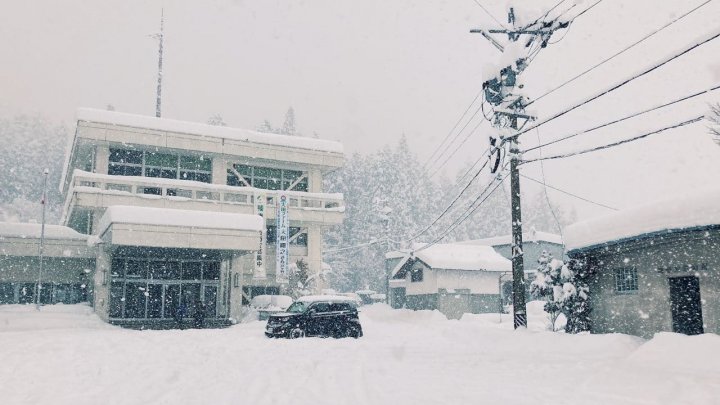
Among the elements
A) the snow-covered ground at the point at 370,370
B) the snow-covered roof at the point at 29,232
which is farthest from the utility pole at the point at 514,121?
the snow-covered roof at the point at 29,232

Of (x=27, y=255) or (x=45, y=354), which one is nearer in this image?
(x=45, y=354)

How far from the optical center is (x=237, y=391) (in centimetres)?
909

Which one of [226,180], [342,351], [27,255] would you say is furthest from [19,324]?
[342,351]

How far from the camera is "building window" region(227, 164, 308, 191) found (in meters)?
36.9

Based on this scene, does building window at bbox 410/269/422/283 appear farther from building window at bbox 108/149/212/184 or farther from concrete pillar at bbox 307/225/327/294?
building window at bbox 108/149/212/184

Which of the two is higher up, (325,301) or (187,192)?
(187,192)

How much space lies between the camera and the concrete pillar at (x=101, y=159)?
32531 millimetres

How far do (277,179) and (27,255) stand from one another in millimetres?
14695

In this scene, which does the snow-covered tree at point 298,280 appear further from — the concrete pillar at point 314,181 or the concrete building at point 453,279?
the concrete building at point 453,279

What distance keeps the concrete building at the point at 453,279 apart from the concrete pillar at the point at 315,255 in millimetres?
6540

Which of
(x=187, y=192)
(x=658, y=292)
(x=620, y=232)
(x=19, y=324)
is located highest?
(x=187, y=192)

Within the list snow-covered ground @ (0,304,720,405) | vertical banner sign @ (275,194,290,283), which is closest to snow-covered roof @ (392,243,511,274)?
vertical banner sign @ (275,194,290,283)

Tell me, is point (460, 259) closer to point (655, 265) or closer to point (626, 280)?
point (626, 280)

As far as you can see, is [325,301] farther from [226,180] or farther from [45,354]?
[226,180]
